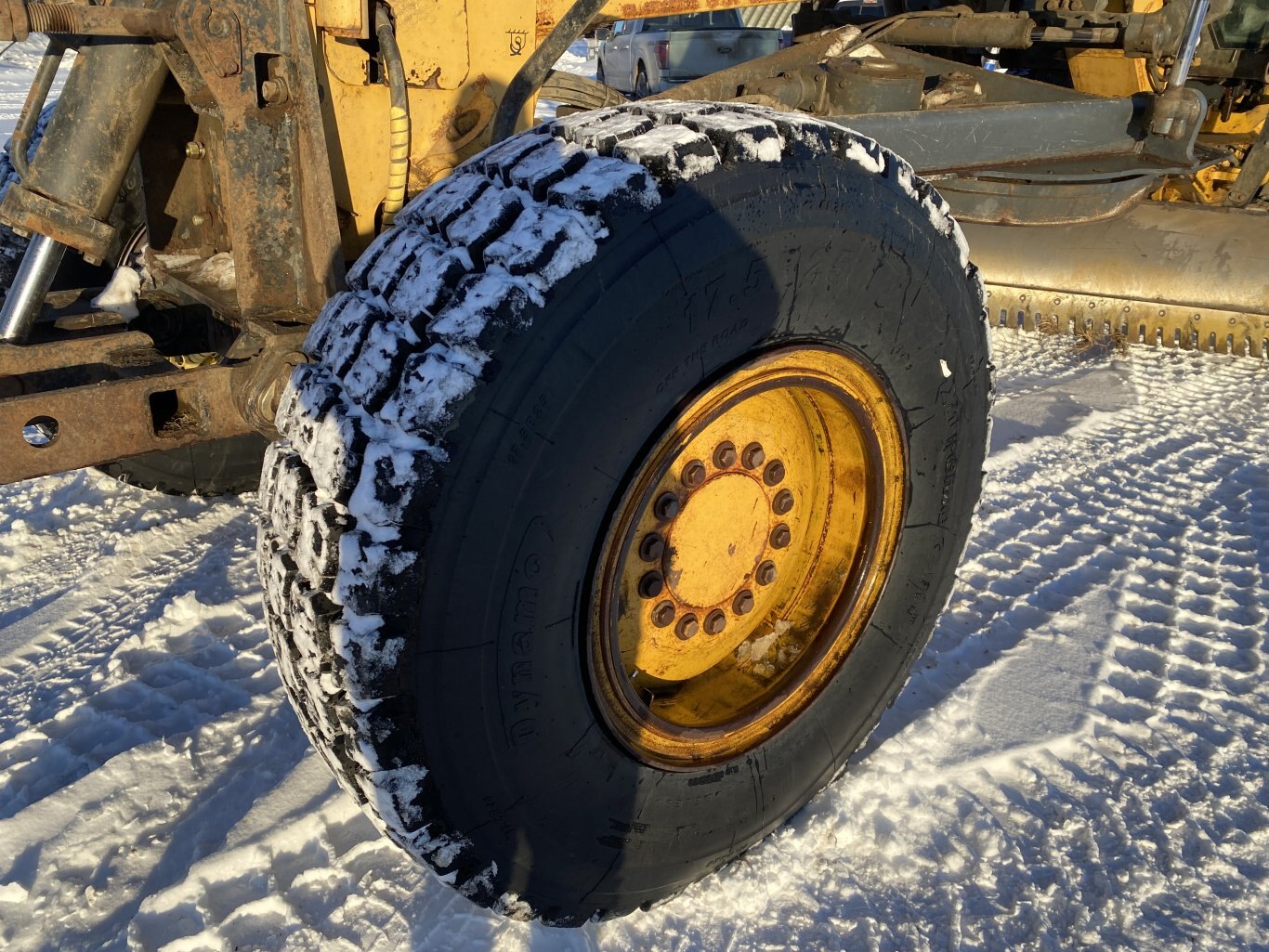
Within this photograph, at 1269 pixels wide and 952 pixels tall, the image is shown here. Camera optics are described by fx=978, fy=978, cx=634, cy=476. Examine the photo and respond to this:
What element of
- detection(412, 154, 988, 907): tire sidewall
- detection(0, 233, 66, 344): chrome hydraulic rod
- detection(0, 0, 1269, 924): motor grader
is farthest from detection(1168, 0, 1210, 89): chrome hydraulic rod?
detection(0, 233, 66, 344): chrome hydraulic rod

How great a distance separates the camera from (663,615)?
6.35ft

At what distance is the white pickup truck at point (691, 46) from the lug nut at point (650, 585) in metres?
5.85

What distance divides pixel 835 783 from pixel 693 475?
35.7 inches

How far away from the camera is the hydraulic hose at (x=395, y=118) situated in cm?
202

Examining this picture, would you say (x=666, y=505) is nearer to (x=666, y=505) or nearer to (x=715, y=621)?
(x=666, y=505)

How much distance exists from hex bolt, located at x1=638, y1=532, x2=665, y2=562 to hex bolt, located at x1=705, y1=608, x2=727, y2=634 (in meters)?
0.23

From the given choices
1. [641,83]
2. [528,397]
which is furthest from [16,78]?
[528,397]

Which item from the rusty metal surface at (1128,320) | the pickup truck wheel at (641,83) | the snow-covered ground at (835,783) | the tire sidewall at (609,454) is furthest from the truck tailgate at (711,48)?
the tire sidewall at (609,454)

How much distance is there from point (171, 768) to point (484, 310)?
155 cm

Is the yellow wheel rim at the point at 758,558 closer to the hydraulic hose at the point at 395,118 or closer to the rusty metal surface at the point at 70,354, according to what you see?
the hydraulic hose at the point at 395,118

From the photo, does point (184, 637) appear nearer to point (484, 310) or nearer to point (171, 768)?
point (171, 768)

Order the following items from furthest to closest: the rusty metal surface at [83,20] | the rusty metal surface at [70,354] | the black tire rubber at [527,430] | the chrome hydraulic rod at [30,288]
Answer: the chrome hydraulic rod at [30,288] → the rusty metal surface at [70,354] → the rusty metal surface at [83,20] → the black tire rubber at [527,430]

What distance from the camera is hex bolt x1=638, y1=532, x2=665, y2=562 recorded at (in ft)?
6.04

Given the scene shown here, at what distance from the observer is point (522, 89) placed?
2.34 metres
